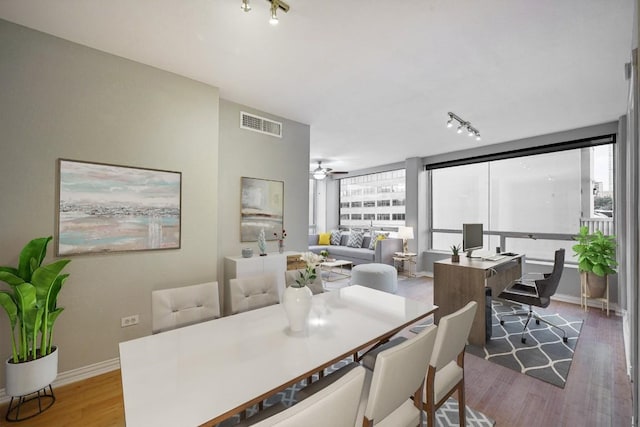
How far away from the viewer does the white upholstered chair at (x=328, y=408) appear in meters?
0.72

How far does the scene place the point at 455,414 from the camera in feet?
6.37

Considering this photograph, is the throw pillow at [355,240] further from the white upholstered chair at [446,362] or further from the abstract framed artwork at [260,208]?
the white upholstered chair at [446,362]

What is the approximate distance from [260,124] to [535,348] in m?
4.17

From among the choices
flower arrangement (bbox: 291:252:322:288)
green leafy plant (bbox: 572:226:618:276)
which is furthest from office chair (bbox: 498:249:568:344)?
flower arrangement (bbox: 291:252:322:288)

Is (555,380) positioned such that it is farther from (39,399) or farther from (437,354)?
(39,399)

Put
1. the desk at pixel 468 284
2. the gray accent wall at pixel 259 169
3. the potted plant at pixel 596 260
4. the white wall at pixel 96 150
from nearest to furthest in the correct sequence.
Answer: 1. the white wall at pixel 96 150
2. the desk at pixel 468 284
3. the gray accent wall at pixel 259 169
4. the potted plant at pixel 596 260

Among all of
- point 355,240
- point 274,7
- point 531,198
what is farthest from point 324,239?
point 274,7

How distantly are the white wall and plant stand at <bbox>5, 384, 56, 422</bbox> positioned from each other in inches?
6.9

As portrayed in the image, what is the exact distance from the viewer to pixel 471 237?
3.79 meters

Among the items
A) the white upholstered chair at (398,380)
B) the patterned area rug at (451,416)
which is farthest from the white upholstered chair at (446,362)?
the patterned area rug at (451,416)

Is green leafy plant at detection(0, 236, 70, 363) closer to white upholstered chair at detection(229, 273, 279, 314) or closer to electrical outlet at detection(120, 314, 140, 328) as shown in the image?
electrical outlet at detection(120, 314, 140, 328)

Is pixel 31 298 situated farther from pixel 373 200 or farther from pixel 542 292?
pixel 373 200

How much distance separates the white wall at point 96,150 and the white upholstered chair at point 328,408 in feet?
7.96

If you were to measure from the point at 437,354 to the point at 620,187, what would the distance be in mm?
4333
